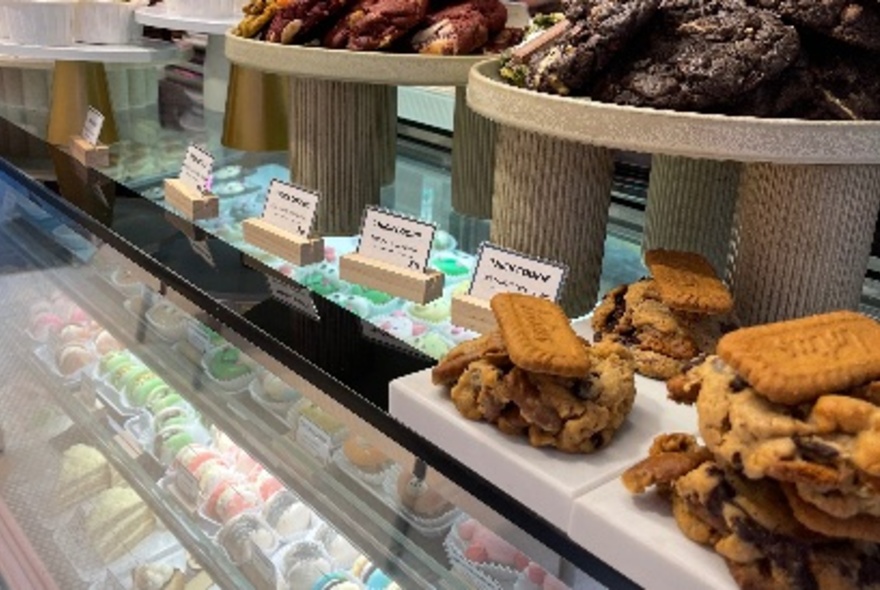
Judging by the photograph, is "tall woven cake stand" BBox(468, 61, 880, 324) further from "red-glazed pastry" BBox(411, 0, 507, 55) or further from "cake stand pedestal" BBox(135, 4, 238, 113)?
"cake stand pedestal" BBox(135, 4, 238, 113)

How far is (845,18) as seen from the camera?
3.07 feet

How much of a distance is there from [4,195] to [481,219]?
952 mm

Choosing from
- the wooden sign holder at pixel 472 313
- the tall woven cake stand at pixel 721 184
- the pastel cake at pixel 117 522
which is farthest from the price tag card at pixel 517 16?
the pastel cake at pixel 117 522

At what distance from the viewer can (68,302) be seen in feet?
5.43

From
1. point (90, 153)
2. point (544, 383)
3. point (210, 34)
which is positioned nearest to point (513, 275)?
point (544, 383)

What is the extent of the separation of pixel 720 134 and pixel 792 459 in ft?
1.22

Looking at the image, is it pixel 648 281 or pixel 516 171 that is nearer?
pixel 648 281

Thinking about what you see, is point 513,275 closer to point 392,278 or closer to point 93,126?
point 392,278

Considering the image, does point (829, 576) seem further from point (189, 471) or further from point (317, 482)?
point (189, 471)

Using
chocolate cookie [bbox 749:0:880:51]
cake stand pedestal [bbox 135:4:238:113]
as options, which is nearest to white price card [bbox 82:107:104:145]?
cake stand pedestal [bbox 135:4:238:113]

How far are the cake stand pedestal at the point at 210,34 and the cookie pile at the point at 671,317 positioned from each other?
3.29ft

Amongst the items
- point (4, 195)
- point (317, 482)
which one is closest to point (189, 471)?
point (317, 482)

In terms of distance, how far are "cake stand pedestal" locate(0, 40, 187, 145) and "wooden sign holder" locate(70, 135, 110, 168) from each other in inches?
4.1

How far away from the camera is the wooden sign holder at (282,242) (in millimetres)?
1337
